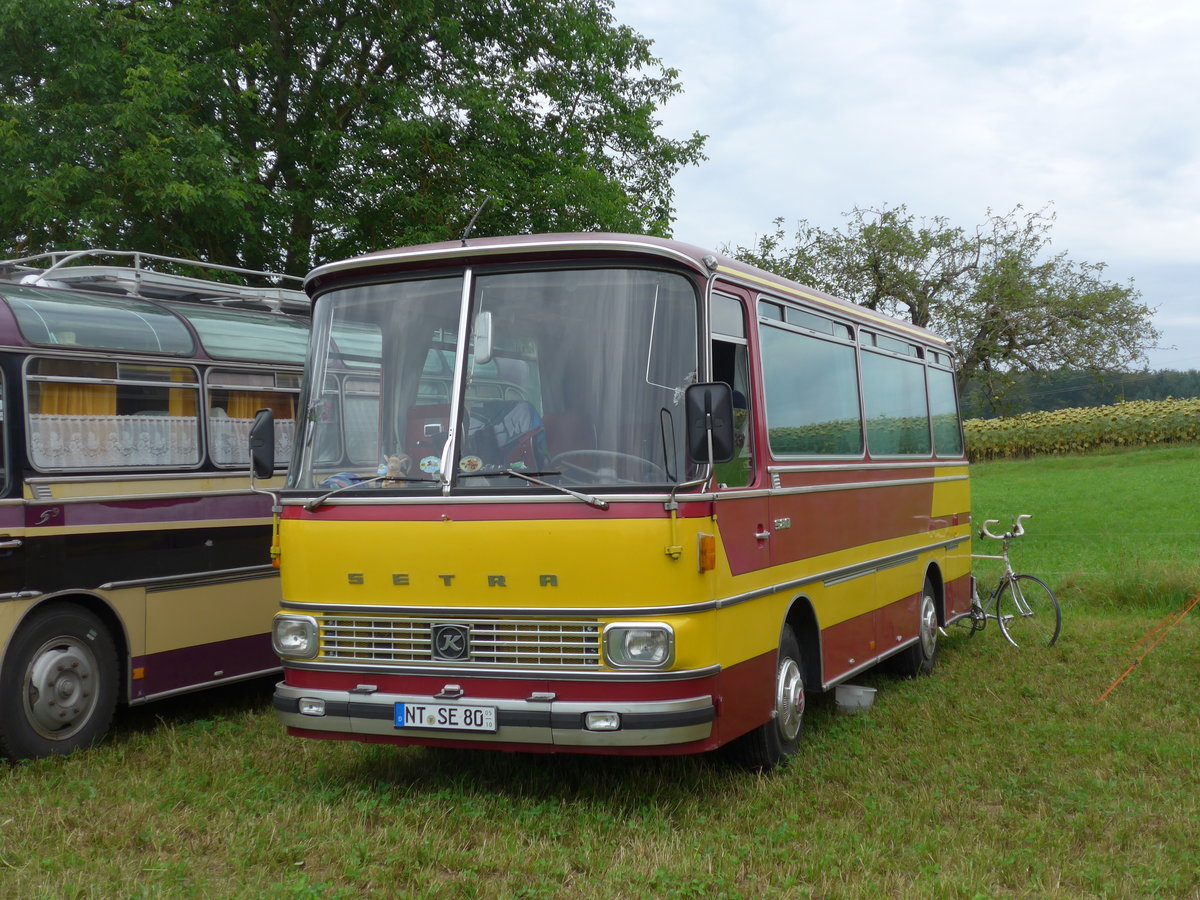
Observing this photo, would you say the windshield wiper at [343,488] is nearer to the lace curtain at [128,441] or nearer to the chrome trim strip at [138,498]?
the chrome trim strip at [138,498]

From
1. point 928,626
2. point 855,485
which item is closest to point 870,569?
point 855,485

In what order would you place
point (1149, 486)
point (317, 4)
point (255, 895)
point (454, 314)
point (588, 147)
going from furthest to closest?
point (1149, 486), point (588, 147), point (317, 4), point (454, 314), point (255, 895)

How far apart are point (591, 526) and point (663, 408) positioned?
2.28ft

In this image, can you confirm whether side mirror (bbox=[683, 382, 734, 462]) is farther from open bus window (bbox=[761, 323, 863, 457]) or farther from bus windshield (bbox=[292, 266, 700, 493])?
open bus window (bbox=[761, 323, 863, 457])

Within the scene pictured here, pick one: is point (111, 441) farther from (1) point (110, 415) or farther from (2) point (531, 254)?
(2) point (531, 254)

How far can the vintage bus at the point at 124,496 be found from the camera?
783cm

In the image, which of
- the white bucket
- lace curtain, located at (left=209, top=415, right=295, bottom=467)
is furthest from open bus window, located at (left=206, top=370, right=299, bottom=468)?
the white bucket

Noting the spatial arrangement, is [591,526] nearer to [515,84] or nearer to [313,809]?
[313,809]

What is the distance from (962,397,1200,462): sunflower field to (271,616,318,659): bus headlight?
42.2 meters

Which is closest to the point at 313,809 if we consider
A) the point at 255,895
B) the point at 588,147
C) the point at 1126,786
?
the point at 255,895

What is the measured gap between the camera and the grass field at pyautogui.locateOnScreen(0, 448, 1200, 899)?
5.60 m

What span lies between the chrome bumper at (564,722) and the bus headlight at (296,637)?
1.55 ft

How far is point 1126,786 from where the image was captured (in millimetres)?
7078

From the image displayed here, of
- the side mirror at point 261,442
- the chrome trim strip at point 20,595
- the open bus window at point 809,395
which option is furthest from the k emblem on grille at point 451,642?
the chrome trim strip at point 20,595
